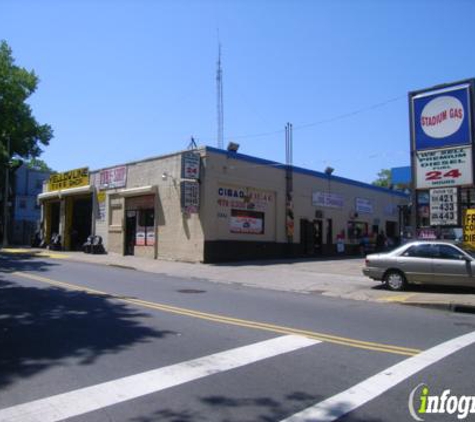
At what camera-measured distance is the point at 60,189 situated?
35.1 m

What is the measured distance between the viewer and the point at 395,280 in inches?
595

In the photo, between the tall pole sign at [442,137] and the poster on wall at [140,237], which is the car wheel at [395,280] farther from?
the poster on wall at [140,237]

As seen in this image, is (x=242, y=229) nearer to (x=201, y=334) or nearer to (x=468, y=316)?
(x=468, y=316)

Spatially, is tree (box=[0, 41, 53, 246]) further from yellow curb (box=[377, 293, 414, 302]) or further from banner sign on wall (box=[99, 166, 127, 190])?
yellow curb (box=[377, 293, 414, 302])

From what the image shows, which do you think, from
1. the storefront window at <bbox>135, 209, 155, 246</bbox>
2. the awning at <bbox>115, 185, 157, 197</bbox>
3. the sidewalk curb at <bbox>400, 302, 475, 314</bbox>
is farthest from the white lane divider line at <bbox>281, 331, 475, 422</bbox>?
the storefront window at <bbox>135, 209, 155, 246</bbox>

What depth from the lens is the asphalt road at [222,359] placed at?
5.05 meters

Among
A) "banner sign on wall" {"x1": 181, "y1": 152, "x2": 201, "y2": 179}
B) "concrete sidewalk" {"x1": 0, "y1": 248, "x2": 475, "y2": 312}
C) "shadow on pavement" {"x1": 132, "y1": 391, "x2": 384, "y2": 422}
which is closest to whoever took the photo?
"shadow on pavement" {"x1": 132, "y1": 391, "x2": 384, "y2": 422}

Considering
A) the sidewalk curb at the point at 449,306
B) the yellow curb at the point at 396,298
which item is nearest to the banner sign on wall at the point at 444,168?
the yellow curb at the point at 396,298

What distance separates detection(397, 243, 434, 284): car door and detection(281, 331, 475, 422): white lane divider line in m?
6.92

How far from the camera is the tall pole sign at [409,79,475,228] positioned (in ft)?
55.0

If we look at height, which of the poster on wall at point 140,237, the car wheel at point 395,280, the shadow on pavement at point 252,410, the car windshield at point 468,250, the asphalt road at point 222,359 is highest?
the poster on wall at point 140,237

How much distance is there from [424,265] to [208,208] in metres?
11.7

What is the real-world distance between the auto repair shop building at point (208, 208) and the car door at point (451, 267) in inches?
465

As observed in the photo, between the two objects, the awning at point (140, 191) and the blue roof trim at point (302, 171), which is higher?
the blue roof trim at point (302, 171)
